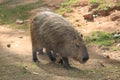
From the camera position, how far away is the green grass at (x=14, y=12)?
39.0 feet

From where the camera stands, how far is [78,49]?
684 cm

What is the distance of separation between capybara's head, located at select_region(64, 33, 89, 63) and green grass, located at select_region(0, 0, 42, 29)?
4371 mm

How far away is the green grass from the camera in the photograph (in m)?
11.9

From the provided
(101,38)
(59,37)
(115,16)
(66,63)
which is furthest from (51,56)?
(115,16)

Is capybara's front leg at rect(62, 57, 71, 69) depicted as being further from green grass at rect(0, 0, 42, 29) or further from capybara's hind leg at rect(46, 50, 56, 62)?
green grass at rect(0, 0, 42, 29)

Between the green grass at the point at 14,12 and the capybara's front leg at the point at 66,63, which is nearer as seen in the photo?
the capybara's front leg at the point at 66,63

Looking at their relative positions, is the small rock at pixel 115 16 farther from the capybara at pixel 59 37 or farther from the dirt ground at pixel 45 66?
the capybara at pixel 59 37

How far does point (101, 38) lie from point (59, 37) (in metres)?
2.48

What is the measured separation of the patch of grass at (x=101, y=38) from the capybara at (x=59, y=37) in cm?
186

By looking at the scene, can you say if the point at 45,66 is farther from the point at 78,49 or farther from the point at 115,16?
the point at 115,16

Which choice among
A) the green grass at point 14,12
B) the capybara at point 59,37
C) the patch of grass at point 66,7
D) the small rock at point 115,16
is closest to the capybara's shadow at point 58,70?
the capybara at point 59,37

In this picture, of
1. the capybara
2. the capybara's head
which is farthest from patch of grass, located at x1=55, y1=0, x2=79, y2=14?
the capybara's head

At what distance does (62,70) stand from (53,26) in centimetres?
85

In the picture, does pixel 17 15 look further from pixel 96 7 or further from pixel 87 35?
pixel 87 35
